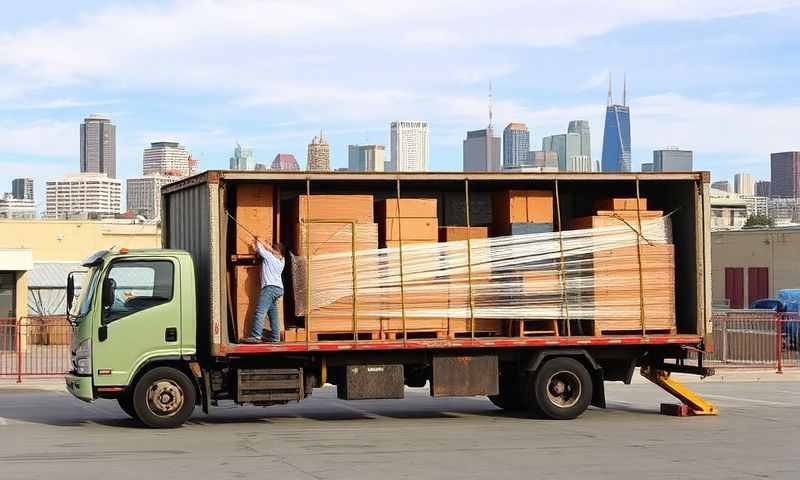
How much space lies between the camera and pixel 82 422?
17.0 meters

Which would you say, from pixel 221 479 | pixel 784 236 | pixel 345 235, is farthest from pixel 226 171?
pixel 784 236

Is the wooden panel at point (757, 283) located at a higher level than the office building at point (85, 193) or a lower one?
Result: lower

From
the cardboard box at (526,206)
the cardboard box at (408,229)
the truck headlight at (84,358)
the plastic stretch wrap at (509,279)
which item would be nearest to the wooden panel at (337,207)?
the plastic stretch wrap at (509,279)

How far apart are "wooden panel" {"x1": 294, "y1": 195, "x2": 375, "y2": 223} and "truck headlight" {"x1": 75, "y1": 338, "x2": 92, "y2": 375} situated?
325 cm

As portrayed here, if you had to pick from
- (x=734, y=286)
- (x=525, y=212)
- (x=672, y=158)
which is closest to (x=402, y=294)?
(x=525, y=212)

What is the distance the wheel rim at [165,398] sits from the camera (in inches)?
623

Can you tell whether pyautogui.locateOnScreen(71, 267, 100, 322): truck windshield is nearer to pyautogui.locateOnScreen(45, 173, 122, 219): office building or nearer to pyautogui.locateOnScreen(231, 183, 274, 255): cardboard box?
pyautogui.locateOnScreen(231, 183, 274, 255): cardboard box

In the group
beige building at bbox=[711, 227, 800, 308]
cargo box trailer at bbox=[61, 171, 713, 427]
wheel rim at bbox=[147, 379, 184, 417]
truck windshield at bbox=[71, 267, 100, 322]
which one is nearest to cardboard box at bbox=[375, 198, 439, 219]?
cargo box trailer at bbox=[61, 171, 713, 427]

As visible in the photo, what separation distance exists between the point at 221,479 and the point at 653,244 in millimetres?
8229

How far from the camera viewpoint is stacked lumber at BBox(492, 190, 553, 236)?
1719 cm

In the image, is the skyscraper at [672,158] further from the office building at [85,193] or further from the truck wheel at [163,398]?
the truck wheel at [163,398]

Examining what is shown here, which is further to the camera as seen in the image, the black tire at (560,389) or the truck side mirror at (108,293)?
the black tire at (560,389)

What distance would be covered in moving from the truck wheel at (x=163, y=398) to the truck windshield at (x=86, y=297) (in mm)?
1229

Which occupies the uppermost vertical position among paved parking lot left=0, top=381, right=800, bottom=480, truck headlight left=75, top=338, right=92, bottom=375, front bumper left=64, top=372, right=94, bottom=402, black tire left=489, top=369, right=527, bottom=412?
truck headlight left=75, top=338, right=92, bottom=375
